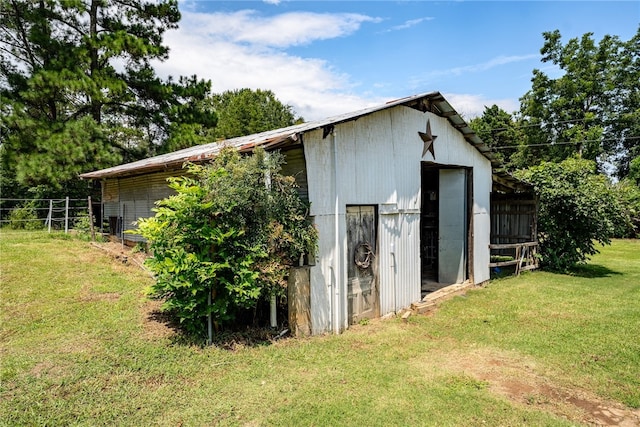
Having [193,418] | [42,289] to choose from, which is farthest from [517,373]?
[42,289]

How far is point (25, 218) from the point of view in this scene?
17.7m

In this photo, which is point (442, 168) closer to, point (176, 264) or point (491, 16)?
point (491, 16)

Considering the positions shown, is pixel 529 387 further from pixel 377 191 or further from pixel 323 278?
pixel 377 191

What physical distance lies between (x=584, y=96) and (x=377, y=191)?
94.4 ft

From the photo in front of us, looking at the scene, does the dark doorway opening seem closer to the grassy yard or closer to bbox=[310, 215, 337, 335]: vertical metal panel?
the grassy yard

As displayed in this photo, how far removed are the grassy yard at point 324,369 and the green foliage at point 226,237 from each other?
2.65ft

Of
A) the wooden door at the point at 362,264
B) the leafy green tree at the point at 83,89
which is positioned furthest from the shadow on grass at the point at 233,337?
the leafy green tree at the point at 83,89

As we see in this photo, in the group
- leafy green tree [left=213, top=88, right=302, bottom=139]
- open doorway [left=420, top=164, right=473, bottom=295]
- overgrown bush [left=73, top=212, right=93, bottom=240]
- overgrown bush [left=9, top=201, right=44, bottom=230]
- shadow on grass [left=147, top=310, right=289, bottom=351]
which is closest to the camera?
shadow on grass [left=147, top=310, right=289, bottom=351]

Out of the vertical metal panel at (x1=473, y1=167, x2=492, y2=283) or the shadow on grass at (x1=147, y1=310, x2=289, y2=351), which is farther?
the vertical metal panel at (x1=473, y1=167, x2=492, y2=283)

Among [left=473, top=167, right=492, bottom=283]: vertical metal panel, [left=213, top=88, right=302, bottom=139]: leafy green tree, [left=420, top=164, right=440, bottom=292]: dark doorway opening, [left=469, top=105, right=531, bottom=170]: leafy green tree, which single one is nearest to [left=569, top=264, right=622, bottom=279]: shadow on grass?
[left=473, top=167, right=492, bottom=283]: vertical metal panel

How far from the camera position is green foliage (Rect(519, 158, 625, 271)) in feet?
35.8

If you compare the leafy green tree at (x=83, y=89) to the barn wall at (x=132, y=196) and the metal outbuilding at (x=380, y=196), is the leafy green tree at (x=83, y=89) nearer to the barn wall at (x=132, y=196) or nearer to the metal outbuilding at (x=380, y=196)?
the barn wall at (x=132, y=196)

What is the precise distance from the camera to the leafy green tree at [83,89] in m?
14.6

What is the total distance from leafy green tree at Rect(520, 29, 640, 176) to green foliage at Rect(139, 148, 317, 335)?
2851 centimetres
